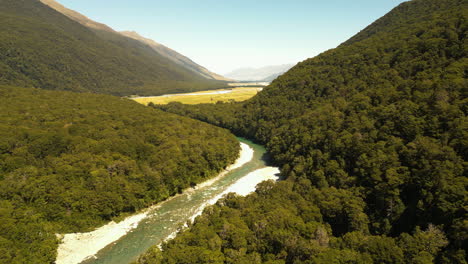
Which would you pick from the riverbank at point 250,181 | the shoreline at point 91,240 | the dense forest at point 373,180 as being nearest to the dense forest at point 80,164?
the shoreline at point 91,240

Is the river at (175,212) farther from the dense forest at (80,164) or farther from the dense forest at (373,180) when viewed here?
the dense forest at (373,180)

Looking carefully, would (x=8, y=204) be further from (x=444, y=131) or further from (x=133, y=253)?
(x=444, y=131)

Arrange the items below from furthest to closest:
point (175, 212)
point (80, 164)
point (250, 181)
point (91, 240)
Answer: point (250, 181)
point (175, 212)
point (80, 164)
point (91, 240)

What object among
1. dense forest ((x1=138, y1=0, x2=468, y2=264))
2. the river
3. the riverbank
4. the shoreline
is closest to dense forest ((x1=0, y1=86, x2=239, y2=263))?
the shoreline

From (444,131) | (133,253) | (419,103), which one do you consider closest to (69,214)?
(133,253)

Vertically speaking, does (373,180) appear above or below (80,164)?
above

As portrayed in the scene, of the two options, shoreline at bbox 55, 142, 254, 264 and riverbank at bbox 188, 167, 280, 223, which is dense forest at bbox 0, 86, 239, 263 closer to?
shoreline at bbox 55, 142, 254, 264

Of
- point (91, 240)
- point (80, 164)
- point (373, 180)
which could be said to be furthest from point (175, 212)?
point (373, 180)

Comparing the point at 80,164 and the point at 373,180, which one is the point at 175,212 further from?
the point at 373,180
